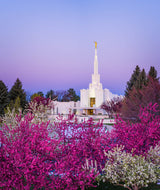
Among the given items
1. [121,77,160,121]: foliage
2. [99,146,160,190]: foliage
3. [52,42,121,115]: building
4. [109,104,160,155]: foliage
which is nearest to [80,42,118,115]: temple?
[52,42,121,115]: building

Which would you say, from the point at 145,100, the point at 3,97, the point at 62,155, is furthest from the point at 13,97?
the point at 62,155

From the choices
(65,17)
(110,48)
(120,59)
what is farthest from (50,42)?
(120,59)

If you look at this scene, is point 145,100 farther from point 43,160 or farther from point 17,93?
point 17,93

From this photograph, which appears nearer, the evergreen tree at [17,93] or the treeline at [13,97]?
the treeline at [13,97]

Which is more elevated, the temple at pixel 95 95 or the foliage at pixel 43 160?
the temple at pixel 95 95

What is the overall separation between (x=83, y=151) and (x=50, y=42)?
30770mm

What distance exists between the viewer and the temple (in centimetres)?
3775

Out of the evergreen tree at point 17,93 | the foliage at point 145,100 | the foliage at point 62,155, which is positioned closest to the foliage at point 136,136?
the foliage at point 62,155

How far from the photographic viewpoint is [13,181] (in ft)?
12.4

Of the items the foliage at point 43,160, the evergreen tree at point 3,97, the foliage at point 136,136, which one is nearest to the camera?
the foliage at point 43,160

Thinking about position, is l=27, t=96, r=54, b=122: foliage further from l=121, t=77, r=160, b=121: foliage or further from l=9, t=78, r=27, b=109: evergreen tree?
A: l=9, t=78, r=27, b=109: evergreen tree

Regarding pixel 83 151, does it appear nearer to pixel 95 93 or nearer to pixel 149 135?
pixel 149 135

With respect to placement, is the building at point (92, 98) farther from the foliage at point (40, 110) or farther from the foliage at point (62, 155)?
the foliage at point (62, 155)

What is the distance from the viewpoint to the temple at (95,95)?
124ft
